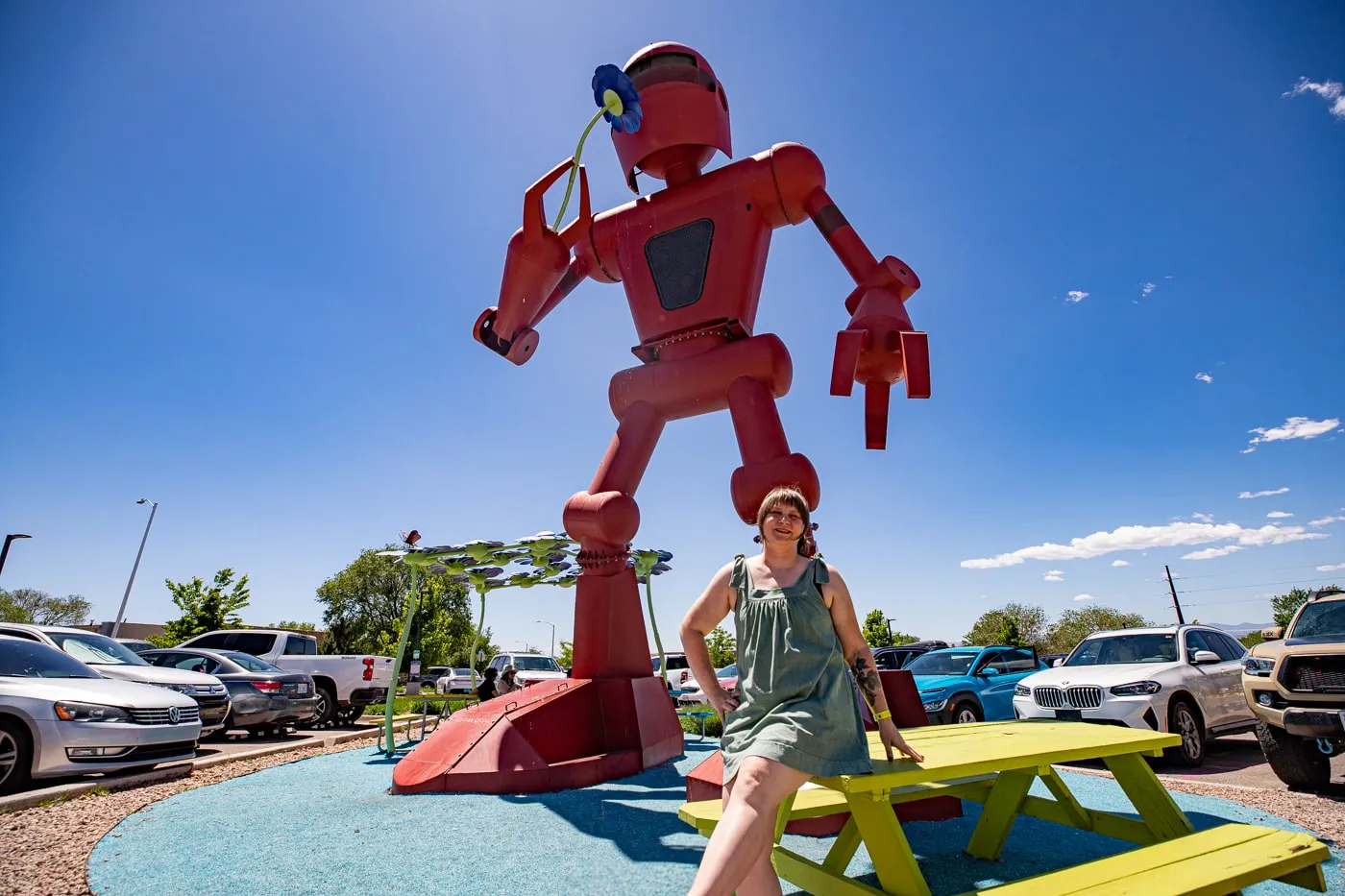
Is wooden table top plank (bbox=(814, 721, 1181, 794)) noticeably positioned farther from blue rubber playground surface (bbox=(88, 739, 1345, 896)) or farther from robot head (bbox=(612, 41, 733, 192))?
robot head (bbox=(612, 41, 733, 192))

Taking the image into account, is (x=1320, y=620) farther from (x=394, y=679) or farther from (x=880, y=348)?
(x=394, y=679)

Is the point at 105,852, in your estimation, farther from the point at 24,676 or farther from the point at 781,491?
the point at 781,491

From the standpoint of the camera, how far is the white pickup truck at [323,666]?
1218cm

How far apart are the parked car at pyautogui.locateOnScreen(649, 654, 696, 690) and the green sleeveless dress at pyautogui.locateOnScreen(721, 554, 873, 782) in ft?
18.9

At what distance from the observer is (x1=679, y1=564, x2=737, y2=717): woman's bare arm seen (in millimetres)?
2496

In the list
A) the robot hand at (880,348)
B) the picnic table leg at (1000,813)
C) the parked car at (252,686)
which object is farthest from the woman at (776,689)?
the parked car at (252,686)

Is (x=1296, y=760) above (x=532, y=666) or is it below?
below

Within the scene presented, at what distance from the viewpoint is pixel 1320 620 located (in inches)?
223

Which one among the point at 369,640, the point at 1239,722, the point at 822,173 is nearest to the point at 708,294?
the point at 822,173

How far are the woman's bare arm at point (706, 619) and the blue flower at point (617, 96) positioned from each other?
4.92 meters

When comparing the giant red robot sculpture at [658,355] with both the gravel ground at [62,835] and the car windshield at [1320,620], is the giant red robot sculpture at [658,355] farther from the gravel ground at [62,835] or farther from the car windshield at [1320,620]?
the car windshield at [1320,620]

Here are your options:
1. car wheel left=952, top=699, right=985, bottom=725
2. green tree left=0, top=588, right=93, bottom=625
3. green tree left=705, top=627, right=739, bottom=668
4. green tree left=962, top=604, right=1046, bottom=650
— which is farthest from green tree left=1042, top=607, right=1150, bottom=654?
green tree left=0, top=588, right=93, bottom=625

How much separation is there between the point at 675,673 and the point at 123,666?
16.6 m

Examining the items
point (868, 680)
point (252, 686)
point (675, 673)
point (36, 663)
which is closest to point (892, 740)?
point (868, 680)
